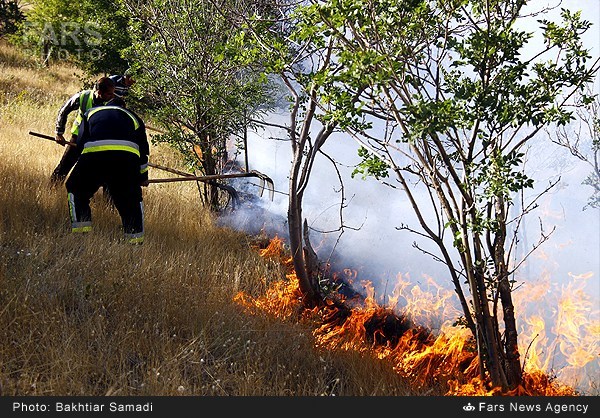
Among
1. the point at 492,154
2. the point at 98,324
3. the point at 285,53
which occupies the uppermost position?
the point at 285,53

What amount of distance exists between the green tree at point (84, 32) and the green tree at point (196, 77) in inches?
103

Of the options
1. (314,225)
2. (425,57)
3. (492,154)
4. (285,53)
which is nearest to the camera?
(492,154)

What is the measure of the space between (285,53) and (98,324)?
2.64m

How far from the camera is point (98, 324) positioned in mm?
3887

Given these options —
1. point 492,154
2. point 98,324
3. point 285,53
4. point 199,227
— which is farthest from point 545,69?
point 199,227

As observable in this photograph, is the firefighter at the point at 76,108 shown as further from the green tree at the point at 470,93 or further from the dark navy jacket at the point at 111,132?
the green tree at the point at 470,93

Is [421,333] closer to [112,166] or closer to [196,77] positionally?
[112,166]

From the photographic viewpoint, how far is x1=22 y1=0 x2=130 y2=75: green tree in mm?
12820

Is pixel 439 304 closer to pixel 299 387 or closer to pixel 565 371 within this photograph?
pixel 565 371

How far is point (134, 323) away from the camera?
4.09 meters

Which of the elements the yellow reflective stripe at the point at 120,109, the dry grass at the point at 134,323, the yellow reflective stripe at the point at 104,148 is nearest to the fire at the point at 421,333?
the dry grass at the point at 134,323

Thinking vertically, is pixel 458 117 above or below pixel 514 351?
above

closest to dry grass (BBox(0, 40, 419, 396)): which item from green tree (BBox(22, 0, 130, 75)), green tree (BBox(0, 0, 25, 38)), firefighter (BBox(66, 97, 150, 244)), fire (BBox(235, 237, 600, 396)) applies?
firefighter (BBox(66, 97, 150, 244))

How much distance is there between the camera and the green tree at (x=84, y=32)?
12.8 metres
